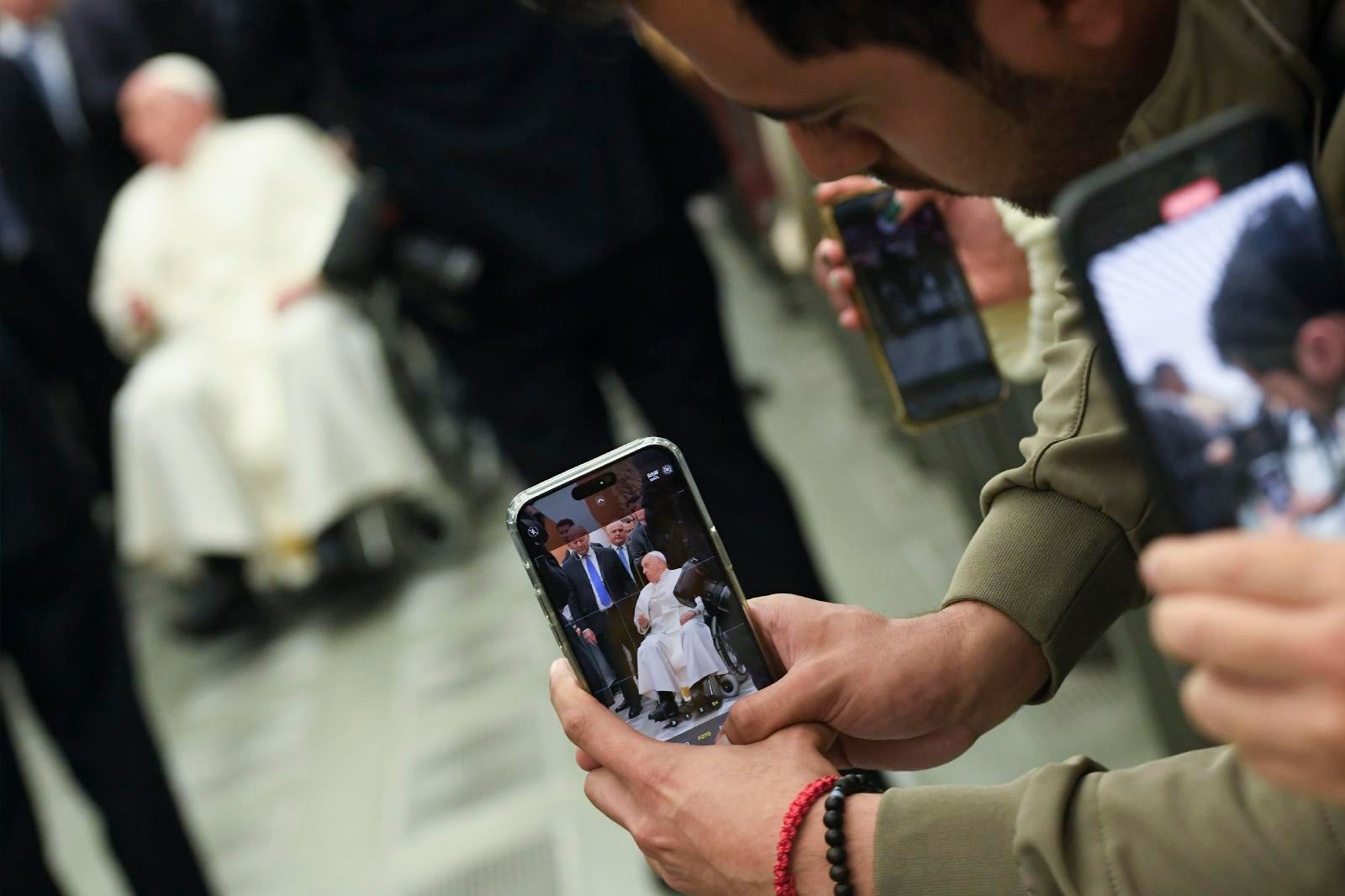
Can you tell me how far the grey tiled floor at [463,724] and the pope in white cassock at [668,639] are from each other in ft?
0.49

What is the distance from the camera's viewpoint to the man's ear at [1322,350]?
379 millimetres

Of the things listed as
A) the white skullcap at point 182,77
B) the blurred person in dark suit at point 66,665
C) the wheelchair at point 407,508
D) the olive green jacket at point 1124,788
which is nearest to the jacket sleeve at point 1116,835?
the olive green jacket at point 1124,788

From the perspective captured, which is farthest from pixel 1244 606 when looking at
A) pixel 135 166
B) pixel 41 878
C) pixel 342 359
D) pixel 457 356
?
→ pixel 135 166

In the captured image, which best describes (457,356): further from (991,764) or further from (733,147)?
(733,147)

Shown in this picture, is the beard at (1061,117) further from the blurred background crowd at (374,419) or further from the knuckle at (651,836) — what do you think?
the knuckle at (651,836)

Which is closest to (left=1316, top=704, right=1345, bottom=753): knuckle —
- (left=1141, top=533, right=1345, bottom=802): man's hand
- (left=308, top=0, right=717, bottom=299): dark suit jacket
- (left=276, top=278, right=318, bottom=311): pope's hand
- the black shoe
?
(left=1141, top=533, right=1345, bottom=802): man's hand

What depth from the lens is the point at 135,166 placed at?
3703 mm

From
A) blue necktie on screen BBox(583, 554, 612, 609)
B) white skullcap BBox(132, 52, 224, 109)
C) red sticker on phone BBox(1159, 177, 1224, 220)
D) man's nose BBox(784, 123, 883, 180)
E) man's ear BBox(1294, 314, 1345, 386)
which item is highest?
white skullcap BBox(132, 52, 224, 109)

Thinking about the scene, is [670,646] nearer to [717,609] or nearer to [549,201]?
[717,609]

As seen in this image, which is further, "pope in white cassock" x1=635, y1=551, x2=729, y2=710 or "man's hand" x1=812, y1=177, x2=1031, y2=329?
"man's hand" x1=812, y1=177, x2=1031, y2=329

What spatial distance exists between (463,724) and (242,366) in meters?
1.55

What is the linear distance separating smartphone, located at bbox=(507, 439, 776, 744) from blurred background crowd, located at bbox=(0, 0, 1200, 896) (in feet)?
0.10

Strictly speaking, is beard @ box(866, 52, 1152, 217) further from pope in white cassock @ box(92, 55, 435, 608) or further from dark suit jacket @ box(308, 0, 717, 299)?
pope in white cassock @ box(92, 55, 435, 608)

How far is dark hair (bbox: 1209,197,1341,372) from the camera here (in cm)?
38
